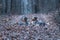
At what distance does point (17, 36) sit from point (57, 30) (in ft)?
5.38

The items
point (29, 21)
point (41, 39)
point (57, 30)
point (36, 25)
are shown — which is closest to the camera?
point (41, 39)

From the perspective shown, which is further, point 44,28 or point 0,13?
point 0,13

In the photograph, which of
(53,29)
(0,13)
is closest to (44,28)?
(53,29)

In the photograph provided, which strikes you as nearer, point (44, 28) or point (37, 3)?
point (44, 28)

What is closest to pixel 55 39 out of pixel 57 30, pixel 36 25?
pixel 57 30

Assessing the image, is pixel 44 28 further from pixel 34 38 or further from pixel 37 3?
pixel 37 3

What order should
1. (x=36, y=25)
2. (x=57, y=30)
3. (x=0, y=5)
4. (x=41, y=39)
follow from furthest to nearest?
(x=0, y=5), (x=36, y=25), (x=57, y=30), (x=41, y=39)

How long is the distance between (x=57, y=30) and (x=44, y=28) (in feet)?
1.71

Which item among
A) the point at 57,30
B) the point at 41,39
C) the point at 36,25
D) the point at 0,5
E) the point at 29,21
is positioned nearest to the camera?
the point at 41,39

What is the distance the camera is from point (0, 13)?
8.21 meters

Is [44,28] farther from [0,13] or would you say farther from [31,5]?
[0,13]

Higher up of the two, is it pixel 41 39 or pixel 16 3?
pixel 16 3

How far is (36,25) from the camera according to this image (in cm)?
583

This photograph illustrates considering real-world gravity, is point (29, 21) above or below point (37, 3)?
below
